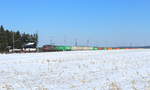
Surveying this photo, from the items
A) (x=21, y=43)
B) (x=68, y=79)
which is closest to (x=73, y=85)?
(x=68, y=79)

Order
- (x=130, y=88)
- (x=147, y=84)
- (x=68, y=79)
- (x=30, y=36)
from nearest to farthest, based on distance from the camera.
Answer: (x=130, y=88), (x=147, y=84), (x=68, y=79), (x=30, y=36)

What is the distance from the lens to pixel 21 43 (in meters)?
121

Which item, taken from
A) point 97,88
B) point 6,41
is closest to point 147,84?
point 97,88

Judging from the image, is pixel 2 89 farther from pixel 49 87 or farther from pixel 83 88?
pixel 83 88

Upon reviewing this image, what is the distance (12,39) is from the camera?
114 metres

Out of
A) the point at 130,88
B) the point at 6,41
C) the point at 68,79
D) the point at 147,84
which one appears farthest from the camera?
the point at 6,41

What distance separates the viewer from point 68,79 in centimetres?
1215

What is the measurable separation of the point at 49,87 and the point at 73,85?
1.05 m

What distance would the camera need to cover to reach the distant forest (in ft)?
338

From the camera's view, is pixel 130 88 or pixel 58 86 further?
pixel 58 86

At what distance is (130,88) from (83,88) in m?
1.85

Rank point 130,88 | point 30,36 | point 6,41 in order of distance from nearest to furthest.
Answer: point 130,88 → point 6,41 → point 30,36

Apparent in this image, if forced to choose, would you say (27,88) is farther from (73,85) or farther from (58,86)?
(73,85)

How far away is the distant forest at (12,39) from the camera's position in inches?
4050
